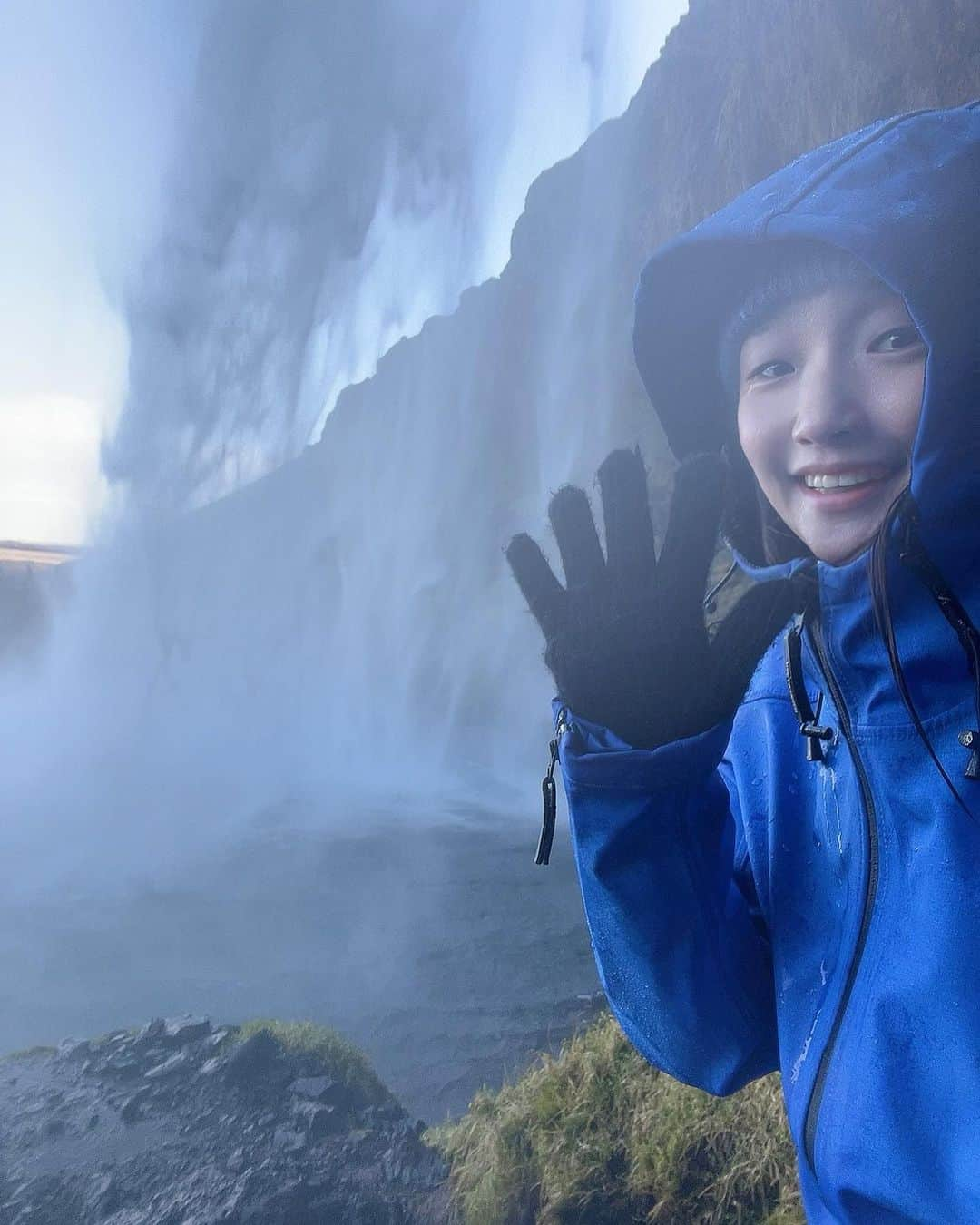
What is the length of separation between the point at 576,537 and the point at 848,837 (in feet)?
1.90

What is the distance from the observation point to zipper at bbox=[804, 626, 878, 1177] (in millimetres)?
1142

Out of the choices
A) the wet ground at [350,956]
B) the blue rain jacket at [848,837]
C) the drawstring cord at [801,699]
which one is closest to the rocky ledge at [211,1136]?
the wet ground at [350,956]

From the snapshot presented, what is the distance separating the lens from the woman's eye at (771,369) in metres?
1.24

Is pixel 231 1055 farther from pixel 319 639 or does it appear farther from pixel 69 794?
pixel 319 639

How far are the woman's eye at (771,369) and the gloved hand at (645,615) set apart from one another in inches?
10.1

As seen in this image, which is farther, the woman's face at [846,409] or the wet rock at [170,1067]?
the wet rock at [170,1067]

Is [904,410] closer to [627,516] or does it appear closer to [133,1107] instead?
[627,516]

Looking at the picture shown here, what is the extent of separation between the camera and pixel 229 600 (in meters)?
38.6

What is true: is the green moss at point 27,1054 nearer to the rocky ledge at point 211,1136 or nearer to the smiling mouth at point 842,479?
the rocky ledge at point 211,1136

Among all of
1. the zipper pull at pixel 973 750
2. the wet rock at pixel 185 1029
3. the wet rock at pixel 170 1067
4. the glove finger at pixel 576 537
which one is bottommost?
the wet rock at pixel 170 1067

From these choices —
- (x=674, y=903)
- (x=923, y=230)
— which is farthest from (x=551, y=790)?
(x=923, y=230)

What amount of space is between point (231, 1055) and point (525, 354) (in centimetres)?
3701

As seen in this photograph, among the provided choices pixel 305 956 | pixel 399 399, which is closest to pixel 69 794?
pixel 305 956

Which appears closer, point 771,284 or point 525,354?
point 771,284
